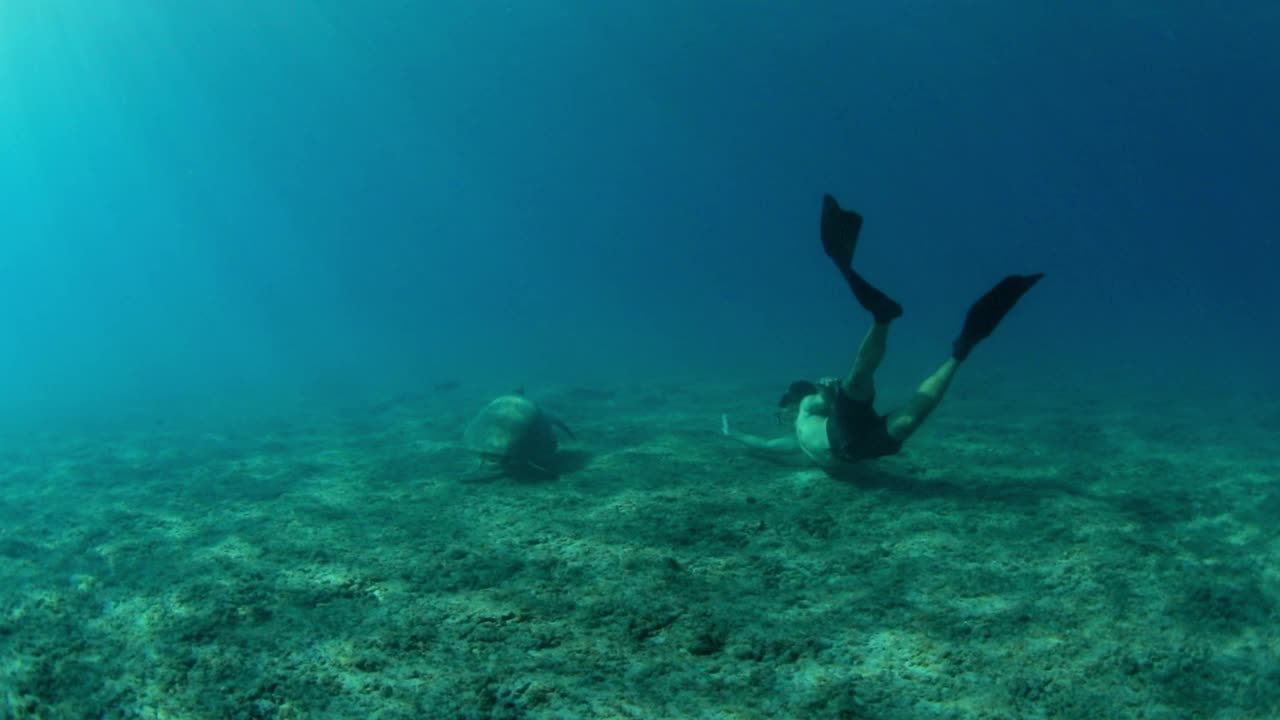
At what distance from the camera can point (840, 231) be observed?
6.30 m

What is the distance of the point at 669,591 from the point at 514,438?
159 inches

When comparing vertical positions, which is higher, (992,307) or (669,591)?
(992,307)

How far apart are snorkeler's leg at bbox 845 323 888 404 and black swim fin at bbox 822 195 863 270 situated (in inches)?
31.3

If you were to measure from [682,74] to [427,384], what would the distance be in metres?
73.1

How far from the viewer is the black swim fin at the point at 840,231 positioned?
6262 millimetres

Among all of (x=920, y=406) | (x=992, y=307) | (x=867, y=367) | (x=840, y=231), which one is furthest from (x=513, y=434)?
(x=992, y=307)

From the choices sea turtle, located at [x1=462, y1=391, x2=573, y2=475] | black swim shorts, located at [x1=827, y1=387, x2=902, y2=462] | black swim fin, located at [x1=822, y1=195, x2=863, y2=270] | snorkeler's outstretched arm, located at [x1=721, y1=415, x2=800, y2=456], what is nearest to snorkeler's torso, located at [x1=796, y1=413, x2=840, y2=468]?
black swim shorts, located at [x1=827, y1=387, x2=902, y2=462]

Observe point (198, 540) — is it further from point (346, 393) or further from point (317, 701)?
point (346, 393)

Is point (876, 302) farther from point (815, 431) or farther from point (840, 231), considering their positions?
point (815, 431)

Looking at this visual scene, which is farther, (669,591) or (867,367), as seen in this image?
(867,367)

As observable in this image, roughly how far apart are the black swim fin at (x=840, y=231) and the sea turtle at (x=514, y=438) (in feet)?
12.7

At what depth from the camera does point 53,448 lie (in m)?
13.4

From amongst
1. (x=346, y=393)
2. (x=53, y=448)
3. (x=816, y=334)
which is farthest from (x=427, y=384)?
(x=816, y=334)

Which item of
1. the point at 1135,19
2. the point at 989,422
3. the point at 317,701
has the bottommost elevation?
the point at 317,701
